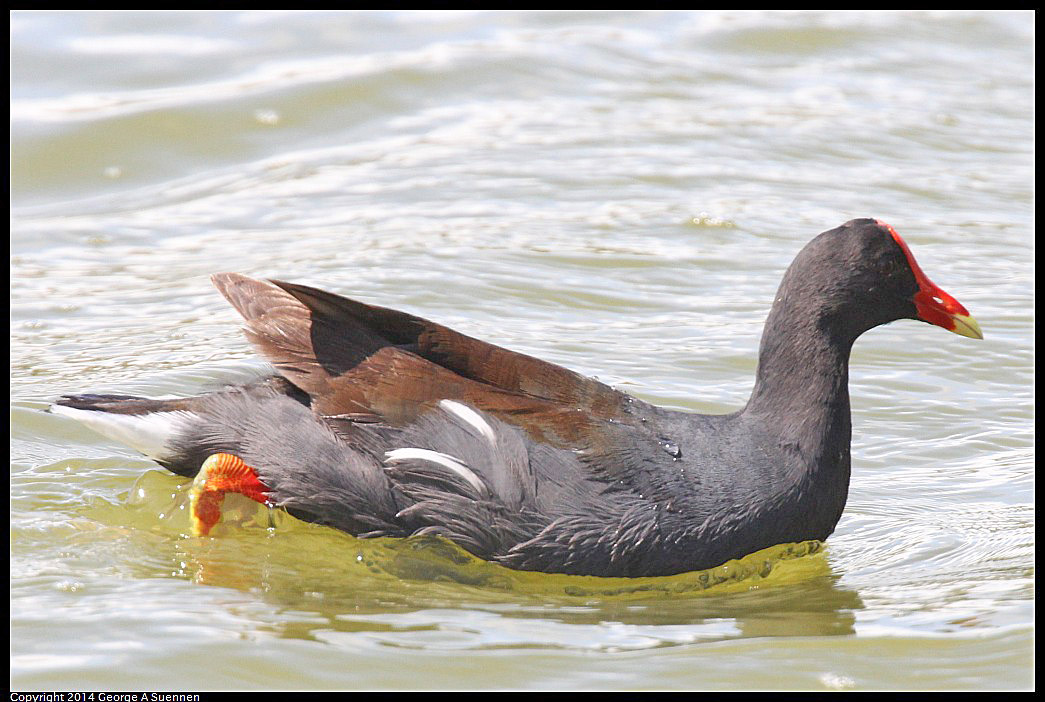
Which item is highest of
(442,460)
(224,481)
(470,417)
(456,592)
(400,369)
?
(400,369)

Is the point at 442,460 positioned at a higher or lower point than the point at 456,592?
higher

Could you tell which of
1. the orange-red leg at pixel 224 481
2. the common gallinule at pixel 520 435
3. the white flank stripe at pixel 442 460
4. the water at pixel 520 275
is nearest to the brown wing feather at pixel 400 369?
the common gallinule at pixel 520 435

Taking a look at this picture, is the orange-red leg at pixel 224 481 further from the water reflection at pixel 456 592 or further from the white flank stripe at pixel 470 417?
the white flank stripe at pixel 470 417

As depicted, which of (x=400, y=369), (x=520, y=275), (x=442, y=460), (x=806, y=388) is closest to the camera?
(x=442, y=460)

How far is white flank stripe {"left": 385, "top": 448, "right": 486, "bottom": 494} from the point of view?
4.39 m

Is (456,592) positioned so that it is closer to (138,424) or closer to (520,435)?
(520,435)

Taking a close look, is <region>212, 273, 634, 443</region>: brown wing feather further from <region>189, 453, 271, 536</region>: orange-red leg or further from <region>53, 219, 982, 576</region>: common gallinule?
<region>189, 453, 271, 536</region>: orange-red leg

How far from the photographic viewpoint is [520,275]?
7.42m

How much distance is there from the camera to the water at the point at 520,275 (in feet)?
13.7

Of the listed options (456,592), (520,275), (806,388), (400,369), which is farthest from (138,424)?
(520,275)

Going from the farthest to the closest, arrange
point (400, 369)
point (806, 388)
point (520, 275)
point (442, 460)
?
point (520, 275) < point (806, 388) < point (400, 369) < point (442, 460)

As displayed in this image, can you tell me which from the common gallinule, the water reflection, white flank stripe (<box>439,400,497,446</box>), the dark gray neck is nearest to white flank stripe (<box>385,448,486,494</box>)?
the common gallinule

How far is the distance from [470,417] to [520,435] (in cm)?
16

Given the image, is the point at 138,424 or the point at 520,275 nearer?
the point at 138,424
